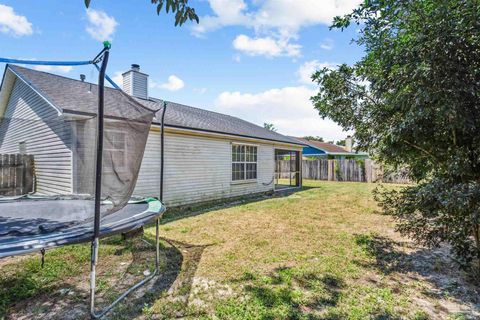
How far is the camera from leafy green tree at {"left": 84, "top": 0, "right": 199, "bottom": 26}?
217cm

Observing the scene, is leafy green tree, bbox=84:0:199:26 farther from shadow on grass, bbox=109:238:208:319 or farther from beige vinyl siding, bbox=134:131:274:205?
beige vinyl siding, bbox=134:131:274:205

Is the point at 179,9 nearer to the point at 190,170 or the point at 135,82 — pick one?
the point at 190,170

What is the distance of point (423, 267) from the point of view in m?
3.67

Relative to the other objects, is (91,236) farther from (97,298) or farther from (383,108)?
(383,108)

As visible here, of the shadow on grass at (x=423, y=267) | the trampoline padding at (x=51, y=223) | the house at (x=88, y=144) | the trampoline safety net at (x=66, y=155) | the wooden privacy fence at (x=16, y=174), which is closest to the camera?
the trampoline padding at (x=51, y=223)

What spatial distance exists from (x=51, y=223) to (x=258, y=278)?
8.60 feet

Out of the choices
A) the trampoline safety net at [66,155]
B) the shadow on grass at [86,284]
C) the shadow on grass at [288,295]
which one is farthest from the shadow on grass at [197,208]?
the shadow on grass at [288,295]

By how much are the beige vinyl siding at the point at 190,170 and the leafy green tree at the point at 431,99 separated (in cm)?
546

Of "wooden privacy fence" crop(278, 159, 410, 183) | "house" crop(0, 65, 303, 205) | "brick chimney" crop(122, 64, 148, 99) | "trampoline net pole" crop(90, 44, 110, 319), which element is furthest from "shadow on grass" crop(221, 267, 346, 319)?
"wooden privacy fence" crop(278, 159, 410, 183)

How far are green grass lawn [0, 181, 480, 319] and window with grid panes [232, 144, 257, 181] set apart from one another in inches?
188

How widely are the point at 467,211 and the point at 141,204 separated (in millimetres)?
4378

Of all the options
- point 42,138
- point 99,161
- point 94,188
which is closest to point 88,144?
point 94,188

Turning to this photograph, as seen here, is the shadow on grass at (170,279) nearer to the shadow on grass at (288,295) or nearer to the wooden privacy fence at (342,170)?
the shadow on grass at (288,295)

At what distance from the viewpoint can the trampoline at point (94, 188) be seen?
2.23 m
